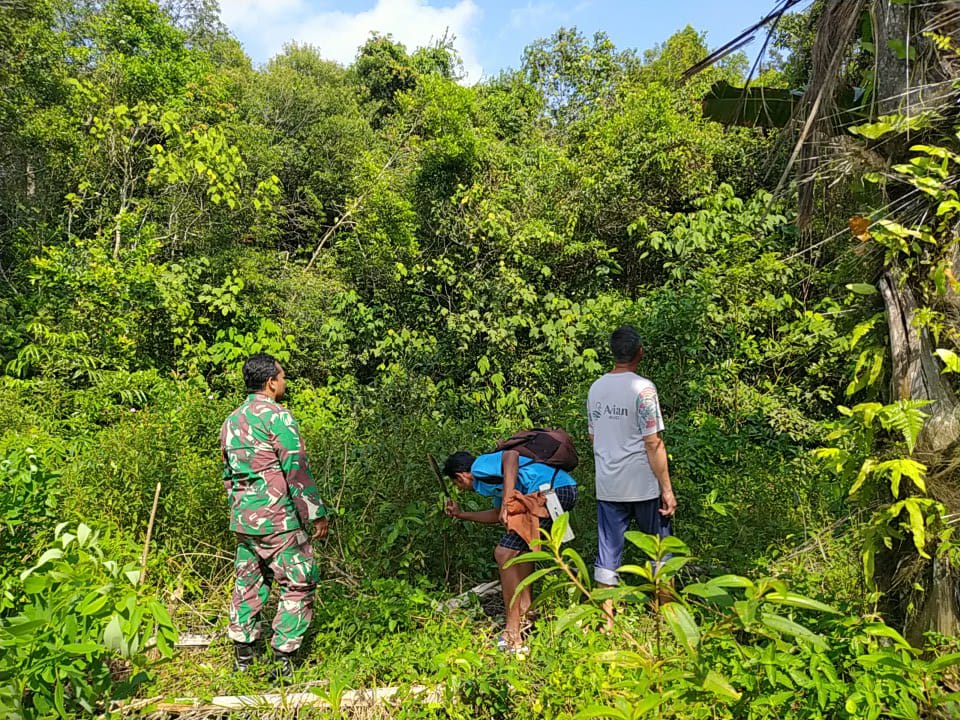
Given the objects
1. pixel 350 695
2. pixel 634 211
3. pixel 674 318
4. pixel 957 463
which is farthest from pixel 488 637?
pixel 634 211

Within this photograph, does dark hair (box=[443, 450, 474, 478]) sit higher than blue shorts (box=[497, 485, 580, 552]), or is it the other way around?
dark hair (box=[443, 450, 474, 478])

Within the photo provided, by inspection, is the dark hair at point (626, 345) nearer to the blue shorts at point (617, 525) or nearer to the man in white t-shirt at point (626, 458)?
the man in white t-shirt at point (626, 458)

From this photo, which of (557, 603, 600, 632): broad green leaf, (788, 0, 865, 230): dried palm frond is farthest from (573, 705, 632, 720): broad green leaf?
(788, 0, 865, 230): dried palm frond

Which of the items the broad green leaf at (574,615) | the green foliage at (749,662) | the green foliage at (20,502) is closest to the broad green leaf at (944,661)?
the green foliage at (749,662)

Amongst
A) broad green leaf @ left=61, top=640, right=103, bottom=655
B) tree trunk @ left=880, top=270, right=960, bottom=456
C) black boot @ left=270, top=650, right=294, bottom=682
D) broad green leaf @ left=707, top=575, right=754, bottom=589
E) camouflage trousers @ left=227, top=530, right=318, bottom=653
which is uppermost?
tree trunk @ left=880, top=270, right=960, bottom=456

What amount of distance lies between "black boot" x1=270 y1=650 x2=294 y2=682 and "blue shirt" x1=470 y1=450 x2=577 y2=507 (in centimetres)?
133

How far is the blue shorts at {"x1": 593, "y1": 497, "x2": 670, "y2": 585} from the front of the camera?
3508 millimetres

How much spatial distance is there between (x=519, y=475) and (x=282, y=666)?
158 centimetres

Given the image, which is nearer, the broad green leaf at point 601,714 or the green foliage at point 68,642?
the broad green leaf at point 601,714

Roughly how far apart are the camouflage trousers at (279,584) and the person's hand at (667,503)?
1941 millimetres

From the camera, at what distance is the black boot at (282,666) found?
3334 mm

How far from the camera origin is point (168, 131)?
314 inches

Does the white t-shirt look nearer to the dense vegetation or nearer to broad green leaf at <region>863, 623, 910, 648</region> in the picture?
the dense vegetation

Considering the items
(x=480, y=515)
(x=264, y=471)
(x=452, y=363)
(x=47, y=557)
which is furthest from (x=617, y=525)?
(x=452, y=363)
